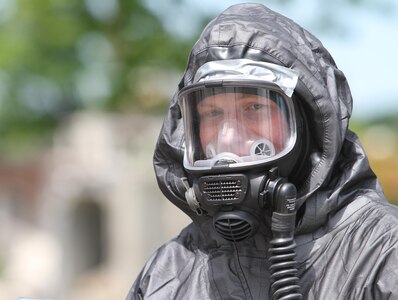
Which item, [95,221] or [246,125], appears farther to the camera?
[95,221]

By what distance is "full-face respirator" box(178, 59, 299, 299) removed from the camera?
2.94 m

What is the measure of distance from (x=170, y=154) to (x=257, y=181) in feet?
1.72

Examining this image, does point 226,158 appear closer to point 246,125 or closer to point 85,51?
point 246,125

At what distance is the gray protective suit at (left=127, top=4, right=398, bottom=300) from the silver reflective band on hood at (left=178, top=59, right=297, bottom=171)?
0.06 metres

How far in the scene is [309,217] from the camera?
2988 mm

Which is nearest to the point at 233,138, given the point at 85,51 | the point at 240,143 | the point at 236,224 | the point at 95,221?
the point at 240,143

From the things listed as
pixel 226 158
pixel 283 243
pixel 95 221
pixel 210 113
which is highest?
pixel 210 113

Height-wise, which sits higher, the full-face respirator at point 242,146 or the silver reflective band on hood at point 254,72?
the silver reflective band on hood at point 254,72

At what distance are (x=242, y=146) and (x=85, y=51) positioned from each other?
10644mm

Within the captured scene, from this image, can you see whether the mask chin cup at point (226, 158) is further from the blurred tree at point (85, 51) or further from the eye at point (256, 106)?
the blurred tree at point (85, 51)

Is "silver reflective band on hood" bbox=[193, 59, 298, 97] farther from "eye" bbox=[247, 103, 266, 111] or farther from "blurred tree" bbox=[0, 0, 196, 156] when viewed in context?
"blurred tree" bbox=[0, 0, 196, 156]

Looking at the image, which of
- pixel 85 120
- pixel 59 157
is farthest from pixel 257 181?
pixel 59 157

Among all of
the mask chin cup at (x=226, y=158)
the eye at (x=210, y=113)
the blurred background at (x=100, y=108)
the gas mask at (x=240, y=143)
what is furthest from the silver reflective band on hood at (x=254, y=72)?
the blurred background at (x=100, y=108)

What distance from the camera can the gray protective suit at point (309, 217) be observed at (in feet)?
9.43
